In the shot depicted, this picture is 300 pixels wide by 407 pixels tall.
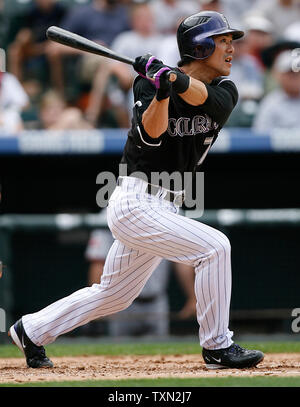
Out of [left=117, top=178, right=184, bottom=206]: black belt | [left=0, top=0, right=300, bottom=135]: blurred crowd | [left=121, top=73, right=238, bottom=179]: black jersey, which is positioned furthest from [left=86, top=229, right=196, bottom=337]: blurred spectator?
[left=121, top=73, right=238, bottom=179]: black jersey

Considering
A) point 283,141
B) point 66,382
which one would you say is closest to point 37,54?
point 283,141

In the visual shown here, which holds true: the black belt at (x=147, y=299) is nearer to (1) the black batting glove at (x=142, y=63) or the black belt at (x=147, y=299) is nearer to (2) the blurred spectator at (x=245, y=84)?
(2) the blurred spectator at (x=245, y=84)

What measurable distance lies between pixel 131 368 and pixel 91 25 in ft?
14.6

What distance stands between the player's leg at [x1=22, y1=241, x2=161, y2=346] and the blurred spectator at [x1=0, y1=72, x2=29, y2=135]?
2942mm

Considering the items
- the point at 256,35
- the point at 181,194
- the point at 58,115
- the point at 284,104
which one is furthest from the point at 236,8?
the point at 181,194

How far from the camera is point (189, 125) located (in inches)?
152

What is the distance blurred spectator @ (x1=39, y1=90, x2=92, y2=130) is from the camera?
23.0 feet

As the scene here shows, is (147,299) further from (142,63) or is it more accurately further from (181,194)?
(142,63)

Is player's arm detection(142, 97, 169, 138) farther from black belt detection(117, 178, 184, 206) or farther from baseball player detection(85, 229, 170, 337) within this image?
baseball player detection(85, 229, 170, 337)

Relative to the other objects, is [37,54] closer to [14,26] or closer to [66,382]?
[14,26]

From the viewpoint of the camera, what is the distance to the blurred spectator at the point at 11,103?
6.94 metres

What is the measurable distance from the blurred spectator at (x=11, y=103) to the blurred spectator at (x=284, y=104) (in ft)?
6.72

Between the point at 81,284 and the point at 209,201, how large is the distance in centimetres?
131

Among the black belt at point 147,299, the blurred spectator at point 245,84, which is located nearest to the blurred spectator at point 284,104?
the blurred spectator at point 245,84
